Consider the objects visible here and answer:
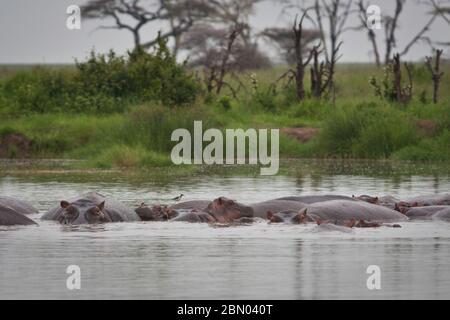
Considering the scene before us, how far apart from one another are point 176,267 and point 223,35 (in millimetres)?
39275

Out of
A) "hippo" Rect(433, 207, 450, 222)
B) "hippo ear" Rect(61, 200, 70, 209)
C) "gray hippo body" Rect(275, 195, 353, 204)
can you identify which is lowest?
"hippo" Rect(433, 207, 450, 222)

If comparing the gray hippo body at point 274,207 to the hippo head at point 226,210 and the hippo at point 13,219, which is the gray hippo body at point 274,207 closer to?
the hippo head at point 226,210

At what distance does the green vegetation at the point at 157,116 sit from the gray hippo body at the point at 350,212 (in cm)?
886

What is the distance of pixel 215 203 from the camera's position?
45.4 ft

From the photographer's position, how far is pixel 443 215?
13945mm

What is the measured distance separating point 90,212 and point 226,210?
1483 mm

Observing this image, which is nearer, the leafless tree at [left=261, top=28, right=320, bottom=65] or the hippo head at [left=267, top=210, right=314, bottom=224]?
the hippo head at [left=267, top=210, right=314, bottom=224]

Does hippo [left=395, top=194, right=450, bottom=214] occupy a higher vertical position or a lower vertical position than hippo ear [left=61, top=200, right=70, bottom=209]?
lower

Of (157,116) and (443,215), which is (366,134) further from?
(443,215)

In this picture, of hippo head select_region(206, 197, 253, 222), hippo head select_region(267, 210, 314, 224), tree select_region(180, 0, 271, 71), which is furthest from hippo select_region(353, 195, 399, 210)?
tree select_region(180, 0, 271, 71)

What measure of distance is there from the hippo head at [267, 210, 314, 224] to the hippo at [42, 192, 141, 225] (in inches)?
57.7

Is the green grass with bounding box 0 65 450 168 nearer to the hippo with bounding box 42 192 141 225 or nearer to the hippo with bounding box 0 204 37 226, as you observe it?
the hippo with bounding box 42 192 141 225

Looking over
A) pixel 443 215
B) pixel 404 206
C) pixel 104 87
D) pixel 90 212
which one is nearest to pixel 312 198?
pixel 404 206

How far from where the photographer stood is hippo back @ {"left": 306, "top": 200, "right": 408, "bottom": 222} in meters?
13.7
